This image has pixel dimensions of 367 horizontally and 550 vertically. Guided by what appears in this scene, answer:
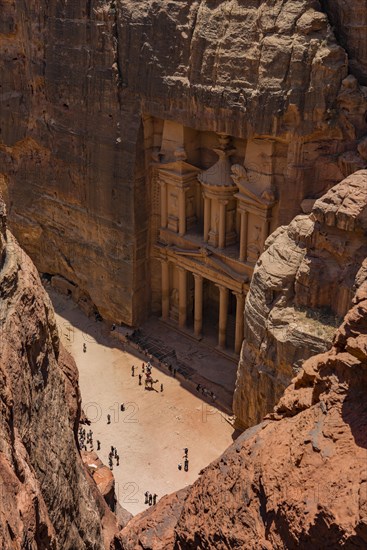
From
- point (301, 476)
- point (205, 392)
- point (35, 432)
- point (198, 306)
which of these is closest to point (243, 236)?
point (198, 306)

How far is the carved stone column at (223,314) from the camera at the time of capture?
25288 millimetres

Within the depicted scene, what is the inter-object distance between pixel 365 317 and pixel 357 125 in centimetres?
1529

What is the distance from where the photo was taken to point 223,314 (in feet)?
83.8

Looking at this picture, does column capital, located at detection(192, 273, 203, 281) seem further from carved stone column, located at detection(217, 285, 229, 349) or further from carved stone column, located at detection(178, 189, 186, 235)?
carved stone column, located at detection(178, 189, 186, 235)

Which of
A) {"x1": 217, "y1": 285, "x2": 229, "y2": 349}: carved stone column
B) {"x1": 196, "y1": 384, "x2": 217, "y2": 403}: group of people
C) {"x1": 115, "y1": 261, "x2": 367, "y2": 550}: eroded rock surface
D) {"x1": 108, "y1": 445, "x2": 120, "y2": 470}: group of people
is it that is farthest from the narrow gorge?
{"x1": 108, "y1": 445, "x2": 120, "y2": 470}: group of people

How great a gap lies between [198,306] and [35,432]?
18.8m

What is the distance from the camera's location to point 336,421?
6020mm

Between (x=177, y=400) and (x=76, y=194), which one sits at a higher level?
(x=76, y=194)

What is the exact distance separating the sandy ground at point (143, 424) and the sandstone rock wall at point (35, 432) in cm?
1120

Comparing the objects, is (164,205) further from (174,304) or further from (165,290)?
(174,304)

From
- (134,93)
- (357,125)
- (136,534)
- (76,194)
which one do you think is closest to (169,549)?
(136,534)

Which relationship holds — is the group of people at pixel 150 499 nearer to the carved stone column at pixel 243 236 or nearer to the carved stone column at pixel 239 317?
the carved stone column at pixel 239 317

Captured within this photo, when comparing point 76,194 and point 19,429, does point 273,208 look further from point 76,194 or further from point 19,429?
point 19,429

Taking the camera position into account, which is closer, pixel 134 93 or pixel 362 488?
pixel 362 488
